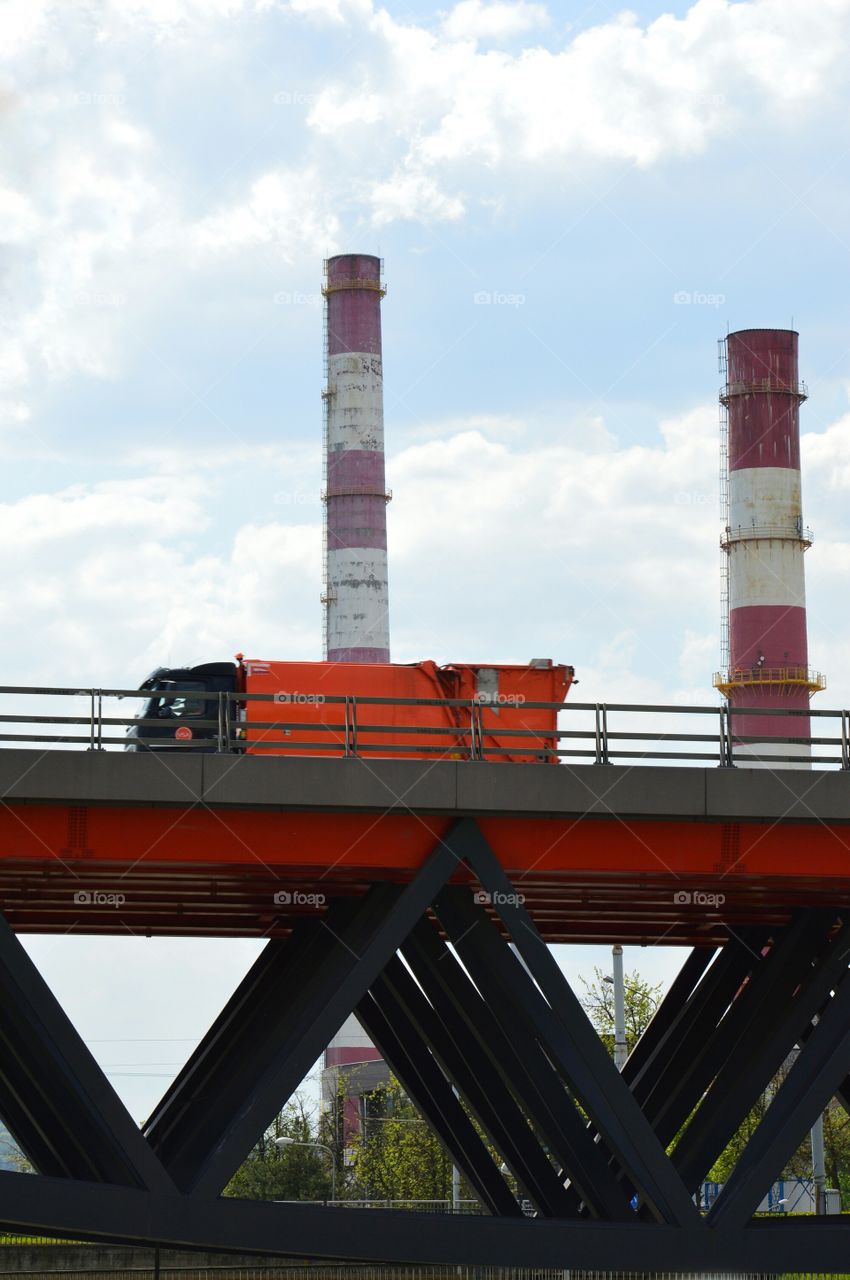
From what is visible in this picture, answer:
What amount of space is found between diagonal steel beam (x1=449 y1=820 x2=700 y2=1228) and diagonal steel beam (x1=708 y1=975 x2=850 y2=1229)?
62cm

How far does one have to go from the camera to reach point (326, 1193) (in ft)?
227

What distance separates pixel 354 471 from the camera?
232 ft

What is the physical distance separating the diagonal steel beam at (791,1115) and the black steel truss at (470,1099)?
3 centimetres

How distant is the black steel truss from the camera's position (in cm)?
1836

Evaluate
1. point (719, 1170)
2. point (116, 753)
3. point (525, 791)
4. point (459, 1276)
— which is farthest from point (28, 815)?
point (719, 1170)

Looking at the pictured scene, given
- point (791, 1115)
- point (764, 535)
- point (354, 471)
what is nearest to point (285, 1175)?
point (354, 471)

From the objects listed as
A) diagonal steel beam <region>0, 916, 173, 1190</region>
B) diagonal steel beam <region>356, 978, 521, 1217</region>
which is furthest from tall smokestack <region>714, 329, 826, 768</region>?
diagonal steel beam <region>0, 916, 173, 1190</region>

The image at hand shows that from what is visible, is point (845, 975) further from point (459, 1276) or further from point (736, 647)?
point (736, 647)

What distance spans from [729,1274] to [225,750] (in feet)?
28.7

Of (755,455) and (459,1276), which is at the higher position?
(755,455)

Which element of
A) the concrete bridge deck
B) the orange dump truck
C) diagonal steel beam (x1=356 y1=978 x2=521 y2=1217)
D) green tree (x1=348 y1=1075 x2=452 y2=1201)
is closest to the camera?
the concrete bridge deck

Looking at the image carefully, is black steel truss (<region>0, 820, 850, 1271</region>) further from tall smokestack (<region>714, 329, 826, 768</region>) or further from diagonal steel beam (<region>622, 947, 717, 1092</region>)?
tall smokestack (<region>714, 329, 826, 768</region>)

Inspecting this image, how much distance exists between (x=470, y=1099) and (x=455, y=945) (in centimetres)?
512

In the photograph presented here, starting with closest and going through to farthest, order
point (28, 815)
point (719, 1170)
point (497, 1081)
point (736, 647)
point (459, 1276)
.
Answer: point (28, 815) < point (497, 1081) < point (459, 1276) < point (719, 1170) < point (736, 647)
